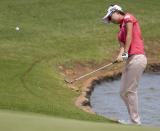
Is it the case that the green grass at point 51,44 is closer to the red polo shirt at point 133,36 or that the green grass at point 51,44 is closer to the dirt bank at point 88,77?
the dirt bank at point 88,77

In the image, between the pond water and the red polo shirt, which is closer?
the red polo shirt

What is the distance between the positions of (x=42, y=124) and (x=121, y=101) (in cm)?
859

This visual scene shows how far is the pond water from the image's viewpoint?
12.0 metres

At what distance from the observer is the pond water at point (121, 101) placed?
1202 centimetres

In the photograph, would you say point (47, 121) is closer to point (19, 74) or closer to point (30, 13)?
point (19, 74)

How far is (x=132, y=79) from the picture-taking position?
9.41m

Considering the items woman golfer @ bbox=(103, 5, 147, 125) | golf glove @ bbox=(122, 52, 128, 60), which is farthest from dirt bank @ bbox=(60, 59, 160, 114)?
golf glove @ bbox=(122, 52, 128, 60)

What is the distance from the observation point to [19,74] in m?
13.3

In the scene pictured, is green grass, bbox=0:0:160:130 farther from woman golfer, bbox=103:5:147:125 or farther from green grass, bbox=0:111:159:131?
green grass, bbox=0:111:159:131

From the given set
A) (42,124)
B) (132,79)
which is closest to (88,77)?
(132,79)

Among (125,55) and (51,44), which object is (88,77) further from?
(125,55)

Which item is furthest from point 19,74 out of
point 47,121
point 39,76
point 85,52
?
point 47,121

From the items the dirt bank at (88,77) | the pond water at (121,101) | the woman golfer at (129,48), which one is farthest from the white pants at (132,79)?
the dirt bank at (88,77)

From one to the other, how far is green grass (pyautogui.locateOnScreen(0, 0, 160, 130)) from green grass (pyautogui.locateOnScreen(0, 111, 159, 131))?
17.3ft
